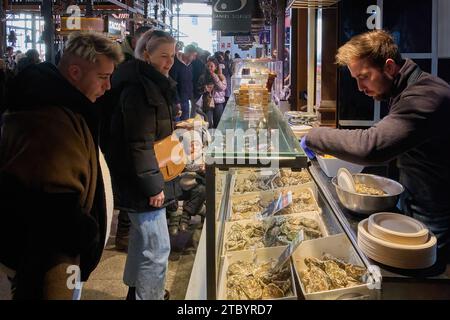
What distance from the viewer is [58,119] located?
5.27ft

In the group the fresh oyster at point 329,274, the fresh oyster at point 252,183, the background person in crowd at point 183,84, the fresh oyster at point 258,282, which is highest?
the background person in crowd at point 183,84

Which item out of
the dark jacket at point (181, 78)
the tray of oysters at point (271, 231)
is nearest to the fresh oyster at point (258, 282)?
the tray of oysters at point (271, 231)

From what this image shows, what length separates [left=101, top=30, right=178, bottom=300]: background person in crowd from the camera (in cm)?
258

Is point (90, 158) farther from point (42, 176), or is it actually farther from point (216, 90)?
point (216, 90)

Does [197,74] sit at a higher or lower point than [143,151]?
higher

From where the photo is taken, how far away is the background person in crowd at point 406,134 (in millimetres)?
1726


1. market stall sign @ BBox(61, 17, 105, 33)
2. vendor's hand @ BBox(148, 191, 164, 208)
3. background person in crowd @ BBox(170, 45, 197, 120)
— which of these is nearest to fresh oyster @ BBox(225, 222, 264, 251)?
vendor's hand @ BBox(148, 191, 164, 208)

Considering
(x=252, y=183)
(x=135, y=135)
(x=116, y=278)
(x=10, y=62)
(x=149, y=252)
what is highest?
(x=10, y=62)

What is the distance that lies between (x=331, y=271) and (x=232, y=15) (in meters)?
7.16

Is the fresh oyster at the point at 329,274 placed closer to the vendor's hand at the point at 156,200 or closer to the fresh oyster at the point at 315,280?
the fresh oyster at the point at 315,280

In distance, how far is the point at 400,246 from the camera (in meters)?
1.51

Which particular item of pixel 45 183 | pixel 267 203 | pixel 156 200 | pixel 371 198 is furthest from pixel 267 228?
pixel 45 183
